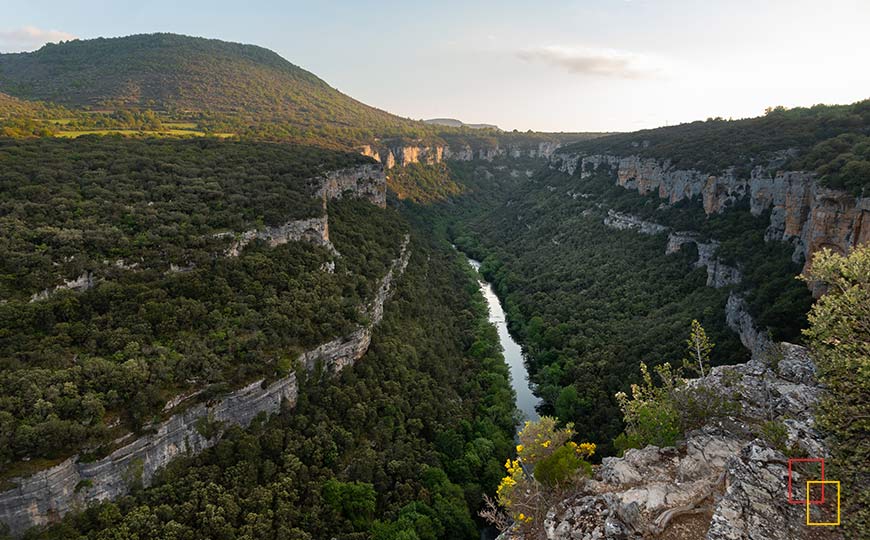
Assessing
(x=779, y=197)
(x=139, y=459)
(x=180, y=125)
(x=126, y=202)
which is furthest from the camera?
(x=180, y=125)

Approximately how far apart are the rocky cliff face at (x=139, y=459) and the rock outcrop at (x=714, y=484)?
19.5 meters

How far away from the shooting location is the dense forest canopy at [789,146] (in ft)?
109

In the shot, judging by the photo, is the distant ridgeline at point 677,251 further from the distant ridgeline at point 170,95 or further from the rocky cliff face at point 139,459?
the distant ridgeline at point 170,95

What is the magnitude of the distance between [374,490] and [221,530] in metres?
8.89

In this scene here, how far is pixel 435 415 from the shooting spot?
36.1m

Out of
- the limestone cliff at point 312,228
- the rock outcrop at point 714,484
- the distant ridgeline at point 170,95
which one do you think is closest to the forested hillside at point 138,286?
the limestone cliff at point 312,228

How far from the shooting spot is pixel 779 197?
42.0 metres

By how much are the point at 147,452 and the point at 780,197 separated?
5217 cm

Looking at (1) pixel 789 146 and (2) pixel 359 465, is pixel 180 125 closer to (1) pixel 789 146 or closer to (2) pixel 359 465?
(2) pixel 359 465

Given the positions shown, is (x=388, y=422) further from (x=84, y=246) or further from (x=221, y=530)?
(x=84, y=246)

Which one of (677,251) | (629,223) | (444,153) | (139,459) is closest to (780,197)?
(677,251)

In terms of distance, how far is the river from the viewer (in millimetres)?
43125

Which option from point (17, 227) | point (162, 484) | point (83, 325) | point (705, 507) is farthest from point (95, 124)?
point (705, 507)

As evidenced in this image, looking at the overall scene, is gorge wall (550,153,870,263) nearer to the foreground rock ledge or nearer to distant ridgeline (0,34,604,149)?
the foreground rock ledge
